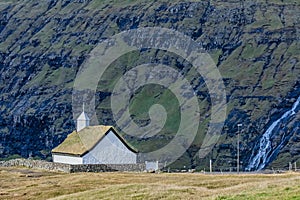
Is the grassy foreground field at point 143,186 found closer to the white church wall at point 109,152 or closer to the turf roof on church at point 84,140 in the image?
the turf roof on church at point 84,140

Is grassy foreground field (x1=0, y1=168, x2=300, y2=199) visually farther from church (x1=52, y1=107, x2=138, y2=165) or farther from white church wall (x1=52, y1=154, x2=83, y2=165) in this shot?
church (x1=52, y1=107, x2=138, y2=165)

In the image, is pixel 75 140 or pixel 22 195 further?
pixel 75 140

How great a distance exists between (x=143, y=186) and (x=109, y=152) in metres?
34.1

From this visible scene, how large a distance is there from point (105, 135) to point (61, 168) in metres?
7.86

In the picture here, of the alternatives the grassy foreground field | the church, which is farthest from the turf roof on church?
the grassy foreground field

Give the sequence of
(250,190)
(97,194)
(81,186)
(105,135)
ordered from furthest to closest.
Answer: (105,135)
(81,186)
(97,194)
(250,190)

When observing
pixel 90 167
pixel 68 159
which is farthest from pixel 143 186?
pixel 68 159

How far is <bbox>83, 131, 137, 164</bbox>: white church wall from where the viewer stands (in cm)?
8488

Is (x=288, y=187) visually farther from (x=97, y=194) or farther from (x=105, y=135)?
(x=105, y=135)

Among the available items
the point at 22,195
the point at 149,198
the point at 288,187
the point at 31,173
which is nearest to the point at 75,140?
the point at 31,173

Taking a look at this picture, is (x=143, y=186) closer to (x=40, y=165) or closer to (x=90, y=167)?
(x=90, y=167)

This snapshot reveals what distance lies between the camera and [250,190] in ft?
140

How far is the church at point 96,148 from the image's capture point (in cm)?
8475

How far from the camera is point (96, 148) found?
84.9 metres
